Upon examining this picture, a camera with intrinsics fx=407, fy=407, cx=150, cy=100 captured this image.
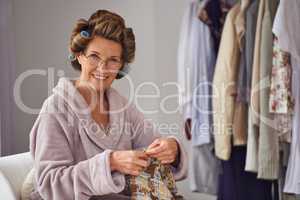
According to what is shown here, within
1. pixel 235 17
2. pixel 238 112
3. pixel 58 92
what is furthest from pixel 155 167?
pixel 235 17

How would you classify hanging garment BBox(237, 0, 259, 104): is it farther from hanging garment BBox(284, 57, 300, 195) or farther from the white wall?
the white wall

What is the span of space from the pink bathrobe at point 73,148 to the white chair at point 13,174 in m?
0.07

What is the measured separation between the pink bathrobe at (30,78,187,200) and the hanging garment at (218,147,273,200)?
2.06 feet

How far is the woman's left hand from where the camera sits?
3.49 ft

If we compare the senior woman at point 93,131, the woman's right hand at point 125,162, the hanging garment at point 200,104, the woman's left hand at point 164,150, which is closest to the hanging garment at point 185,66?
the hanging garment at point 200,104

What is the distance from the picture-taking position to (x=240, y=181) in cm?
174

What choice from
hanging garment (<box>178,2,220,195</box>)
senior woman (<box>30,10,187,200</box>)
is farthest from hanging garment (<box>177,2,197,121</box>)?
senior woman (<box>30,10,187,200</box>)

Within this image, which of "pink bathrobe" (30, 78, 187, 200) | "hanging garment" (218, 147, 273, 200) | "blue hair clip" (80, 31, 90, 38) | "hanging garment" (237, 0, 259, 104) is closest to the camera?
"pink bathrobe" (30, 78, 187, 200)

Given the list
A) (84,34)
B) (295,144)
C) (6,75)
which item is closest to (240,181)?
(295,144)

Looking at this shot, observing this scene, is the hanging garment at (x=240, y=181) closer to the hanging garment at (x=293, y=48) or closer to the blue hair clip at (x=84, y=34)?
the hanging garment at (x=293, y=48)

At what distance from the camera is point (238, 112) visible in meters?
1.68

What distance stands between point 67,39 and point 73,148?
0.78 metres

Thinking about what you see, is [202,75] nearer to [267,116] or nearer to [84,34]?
[267,116]

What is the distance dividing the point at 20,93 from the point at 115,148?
2.92 ft
